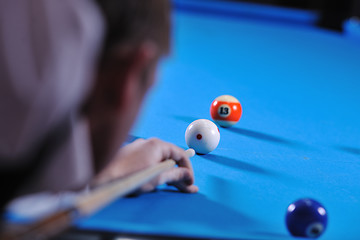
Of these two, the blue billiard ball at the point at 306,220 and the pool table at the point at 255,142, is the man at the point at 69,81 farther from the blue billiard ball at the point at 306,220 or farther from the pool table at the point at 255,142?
the blue billiard ball at the point at 306,220

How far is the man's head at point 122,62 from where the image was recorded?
72cm

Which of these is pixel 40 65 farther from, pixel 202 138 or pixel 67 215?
pixel 202 138

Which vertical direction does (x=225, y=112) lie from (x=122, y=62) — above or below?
above

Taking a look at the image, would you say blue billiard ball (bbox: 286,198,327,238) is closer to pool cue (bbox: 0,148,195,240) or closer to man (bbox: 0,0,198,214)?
pool cue (bbox: 0,148,195,240)

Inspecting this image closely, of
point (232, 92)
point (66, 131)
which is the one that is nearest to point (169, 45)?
point (66, 131)

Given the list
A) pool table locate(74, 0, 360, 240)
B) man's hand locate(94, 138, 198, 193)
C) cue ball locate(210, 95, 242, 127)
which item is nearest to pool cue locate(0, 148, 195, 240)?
pool table locate(74, 0, 360, 240)

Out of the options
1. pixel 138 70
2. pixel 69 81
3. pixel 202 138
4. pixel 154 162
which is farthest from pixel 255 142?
pixel 69 81

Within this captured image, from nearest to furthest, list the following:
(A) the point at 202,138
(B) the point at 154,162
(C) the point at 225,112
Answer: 1. (B) the point at 154,162
2. (A) the point at 202,138
3. (C) the point at 225,112

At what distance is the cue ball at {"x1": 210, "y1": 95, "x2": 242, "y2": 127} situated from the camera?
8.54ft

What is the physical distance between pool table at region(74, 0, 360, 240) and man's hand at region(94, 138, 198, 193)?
43mm

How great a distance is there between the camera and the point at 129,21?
723 millimetres

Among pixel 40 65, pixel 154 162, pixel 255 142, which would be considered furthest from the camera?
pixel 255 142

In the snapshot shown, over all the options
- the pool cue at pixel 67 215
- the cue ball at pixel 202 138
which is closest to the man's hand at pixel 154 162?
the cue ball at pixel 202 138

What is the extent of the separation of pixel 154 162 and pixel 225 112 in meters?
0.97
